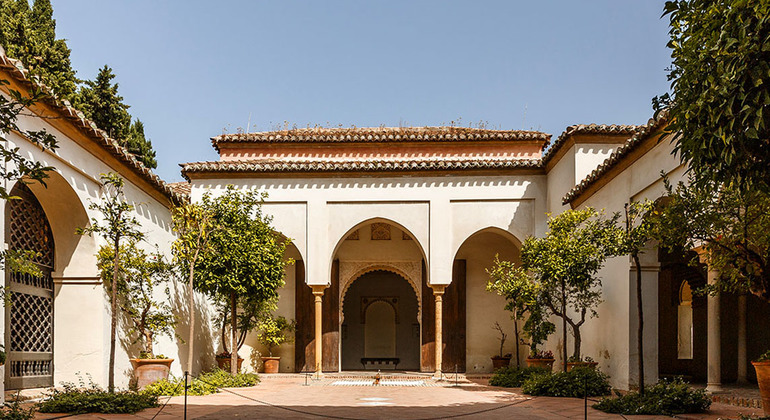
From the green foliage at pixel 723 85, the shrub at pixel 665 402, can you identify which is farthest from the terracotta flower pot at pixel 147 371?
the green foliage at pixel 723 85

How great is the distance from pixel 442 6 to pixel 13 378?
29.6 feet

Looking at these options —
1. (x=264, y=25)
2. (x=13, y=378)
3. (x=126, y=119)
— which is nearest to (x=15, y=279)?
(x=13, y=378)

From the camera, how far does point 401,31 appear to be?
14.1 metres

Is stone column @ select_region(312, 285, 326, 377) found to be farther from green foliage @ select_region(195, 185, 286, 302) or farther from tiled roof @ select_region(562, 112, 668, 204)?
tiled roof @ select_region(562, 112, 668, 204)

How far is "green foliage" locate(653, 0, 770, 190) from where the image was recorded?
487cm

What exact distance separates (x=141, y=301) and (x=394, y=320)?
12.6 metres

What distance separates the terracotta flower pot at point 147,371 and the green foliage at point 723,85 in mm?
9791

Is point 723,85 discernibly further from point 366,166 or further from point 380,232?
point 380,232

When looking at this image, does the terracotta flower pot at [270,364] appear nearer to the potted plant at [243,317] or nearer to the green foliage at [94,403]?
the potted plant at [243,317]

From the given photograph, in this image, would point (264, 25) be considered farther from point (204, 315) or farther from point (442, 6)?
point (204, 315)

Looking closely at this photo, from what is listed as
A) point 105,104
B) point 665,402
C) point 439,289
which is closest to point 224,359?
point 439,289

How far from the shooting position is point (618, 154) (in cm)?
1223

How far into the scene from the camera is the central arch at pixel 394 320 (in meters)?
23.3

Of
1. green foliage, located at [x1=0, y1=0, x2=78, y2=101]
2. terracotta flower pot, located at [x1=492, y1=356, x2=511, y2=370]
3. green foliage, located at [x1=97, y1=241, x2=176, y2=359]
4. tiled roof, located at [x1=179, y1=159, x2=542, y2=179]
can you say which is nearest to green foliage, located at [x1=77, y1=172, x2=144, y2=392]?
green foliage, located at [x1=97, y1=241, x2=176, y2=359]
